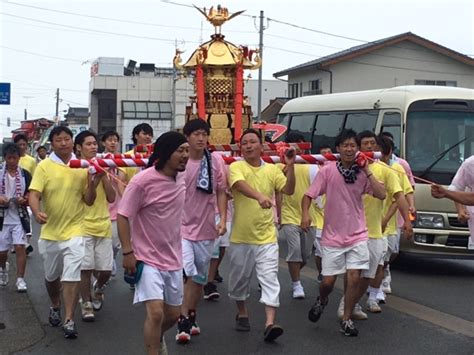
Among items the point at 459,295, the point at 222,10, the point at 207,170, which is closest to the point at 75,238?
the point at 207,170

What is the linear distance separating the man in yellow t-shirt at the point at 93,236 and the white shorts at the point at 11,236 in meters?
1.87

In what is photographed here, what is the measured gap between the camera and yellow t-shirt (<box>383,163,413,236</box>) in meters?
8.18

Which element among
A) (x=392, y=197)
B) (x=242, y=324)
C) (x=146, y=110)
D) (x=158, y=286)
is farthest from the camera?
(x=146, y=110)

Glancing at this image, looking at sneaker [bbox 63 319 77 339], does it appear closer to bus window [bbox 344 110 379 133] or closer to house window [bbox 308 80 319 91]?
bus window [bbox 344 110 379 133]

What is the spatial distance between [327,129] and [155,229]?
9842 millimetres

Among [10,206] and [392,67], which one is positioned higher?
[392,67]

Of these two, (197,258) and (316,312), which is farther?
(316,312)

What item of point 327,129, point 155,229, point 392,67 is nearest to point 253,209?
point 155,229

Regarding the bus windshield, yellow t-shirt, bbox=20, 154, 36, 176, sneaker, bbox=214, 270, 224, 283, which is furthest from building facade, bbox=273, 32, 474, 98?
sneaker, bbox=214, 270, 224, 283

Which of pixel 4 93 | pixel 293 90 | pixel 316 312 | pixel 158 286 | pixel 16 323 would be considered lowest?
pixel 16 323

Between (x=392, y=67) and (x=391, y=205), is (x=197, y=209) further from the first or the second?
(x=392, y=67)

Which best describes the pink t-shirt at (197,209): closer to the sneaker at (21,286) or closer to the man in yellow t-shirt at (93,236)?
the man in yellow t-shirt at (93,236)

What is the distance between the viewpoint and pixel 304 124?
16.1 m

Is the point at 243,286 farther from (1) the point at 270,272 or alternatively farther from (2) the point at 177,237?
(2) the point at 177,237
